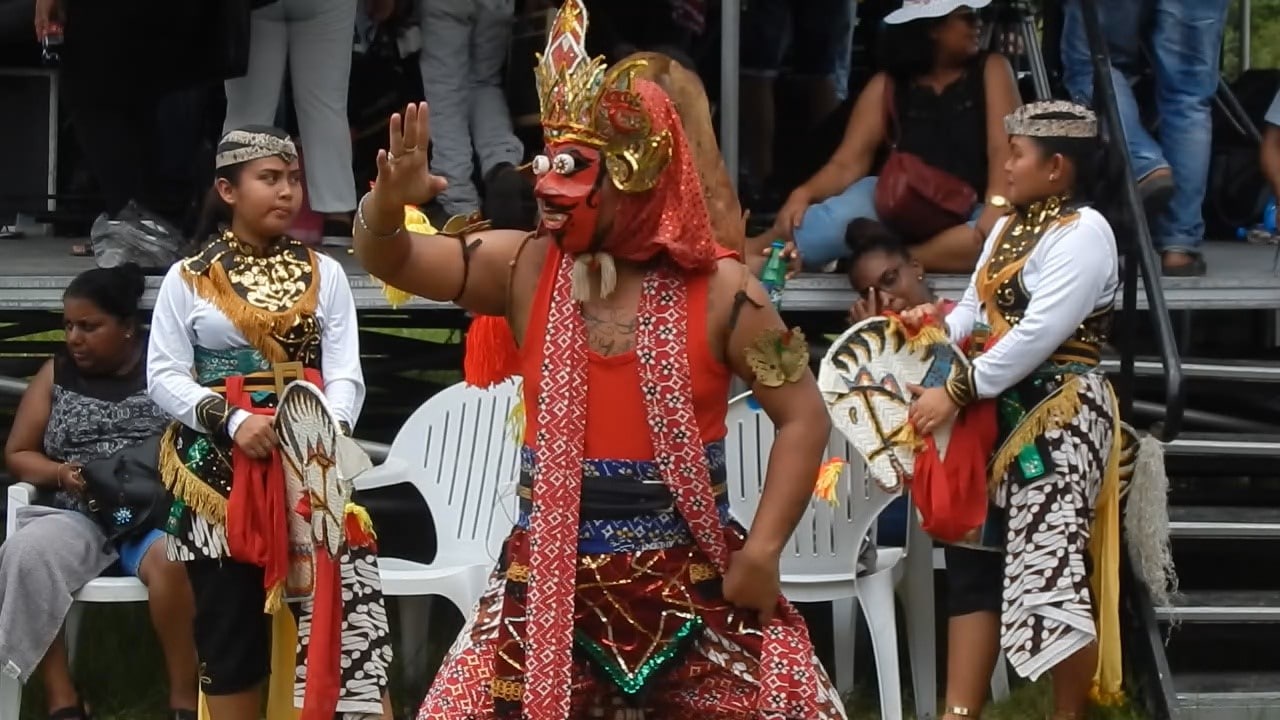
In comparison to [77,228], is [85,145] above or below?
above

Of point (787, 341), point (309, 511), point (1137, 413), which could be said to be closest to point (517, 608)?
point (787, 341)

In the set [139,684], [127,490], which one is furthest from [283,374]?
[139,684]

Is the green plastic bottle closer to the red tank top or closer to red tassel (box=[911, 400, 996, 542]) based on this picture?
red tassel (box=[911, 400, 996, 542])

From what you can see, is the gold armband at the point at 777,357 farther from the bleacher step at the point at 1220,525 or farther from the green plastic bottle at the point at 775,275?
the bleacher step at the point at 1220,525

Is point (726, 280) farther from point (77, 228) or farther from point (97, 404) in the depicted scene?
point (77, 228)

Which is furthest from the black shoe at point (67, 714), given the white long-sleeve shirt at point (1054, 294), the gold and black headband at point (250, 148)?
the white long-sleeve shirt at point (1054, 294)

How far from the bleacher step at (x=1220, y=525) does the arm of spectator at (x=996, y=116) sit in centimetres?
106

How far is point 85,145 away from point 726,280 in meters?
3.70

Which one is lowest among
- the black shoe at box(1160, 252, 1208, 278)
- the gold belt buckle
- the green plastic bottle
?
the gold belt buckle

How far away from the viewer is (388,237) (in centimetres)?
365

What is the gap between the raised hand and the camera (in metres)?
3.55

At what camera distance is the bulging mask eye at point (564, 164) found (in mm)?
3641

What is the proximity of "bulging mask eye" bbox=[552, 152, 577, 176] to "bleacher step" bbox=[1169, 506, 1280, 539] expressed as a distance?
2876 millimetres

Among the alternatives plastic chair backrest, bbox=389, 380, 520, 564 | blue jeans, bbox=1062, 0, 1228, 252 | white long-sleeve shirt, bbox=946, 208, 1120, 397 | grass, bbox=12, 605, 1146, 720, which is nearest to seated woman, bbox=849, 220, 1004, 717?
white long-sleeve shirt, bbox=946, 208, 1120, 397
